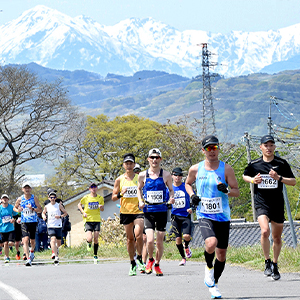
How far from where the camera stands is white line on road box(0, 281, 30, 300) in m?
7.83

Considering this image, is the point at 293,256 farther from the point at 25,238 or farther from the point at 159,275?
the point at 25,238

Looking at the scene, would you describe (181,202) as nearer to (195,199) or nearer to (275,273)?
(275,273)

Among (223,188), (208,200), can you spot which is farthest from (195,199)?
(223,188)

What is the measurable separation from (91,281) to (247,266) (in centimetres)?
306

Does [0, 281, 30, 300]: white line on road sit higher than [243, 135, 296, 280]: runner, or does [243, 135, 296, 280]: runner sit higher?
[243, 135, 296, 280]: runner

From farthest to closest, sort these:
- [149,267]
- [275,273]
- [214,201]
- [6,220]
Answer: [6,220], [149,267], [275,273], [214,201]

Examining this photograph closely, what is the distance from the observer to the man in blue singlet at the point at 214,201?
25.1 ft

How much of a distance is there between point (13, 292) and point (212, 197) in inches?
116

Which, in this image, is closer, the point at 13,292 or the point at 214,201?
the point at 214,201

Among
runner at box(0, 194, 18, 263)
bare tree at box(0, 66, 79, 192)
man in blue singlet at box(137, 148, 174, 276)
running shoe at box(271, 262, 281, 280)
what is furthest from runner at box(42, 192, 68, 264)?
bare tree at box(0, 66, 79, 192)

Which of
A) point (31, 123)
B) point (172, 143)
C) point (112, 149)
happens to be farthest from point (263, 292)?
point (112, 149)

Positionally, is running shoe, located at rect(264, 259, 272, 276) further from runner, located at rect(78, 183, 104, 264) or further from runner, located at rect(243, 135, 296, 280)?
runner, located at rect(78, 183, 104, 264)

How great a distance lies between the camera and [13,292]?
8555mm

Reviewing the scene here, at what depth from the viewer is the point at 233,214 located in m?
64.8
